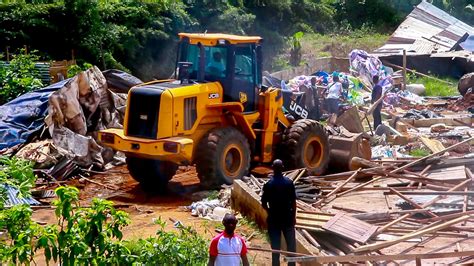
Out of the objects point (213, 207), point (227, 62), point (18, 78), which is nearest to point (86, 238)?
point (213, 207)

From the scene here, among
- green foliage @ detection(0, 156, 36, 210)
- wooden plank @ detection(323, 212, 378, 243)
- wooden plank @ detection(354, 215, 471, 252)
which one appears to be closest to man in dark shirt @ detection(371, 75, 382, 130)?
wooden plank @ detection(323, 212, 378, 243)

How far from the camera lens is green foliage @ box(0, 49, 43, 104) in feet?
59.8

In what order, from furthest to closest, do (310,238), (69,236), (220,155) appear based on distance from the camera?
(220,155)
(310,238)
(69,236)

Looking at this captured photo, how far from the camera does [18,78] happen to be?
1856 centimetres

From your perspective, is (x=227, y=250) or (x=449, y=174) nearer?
(x=227, y=250)

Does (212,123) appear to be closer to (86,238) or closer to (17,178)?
(17,178)

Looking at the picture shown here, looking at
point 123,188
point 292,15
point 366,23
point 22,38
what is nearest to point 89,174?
point 123,188

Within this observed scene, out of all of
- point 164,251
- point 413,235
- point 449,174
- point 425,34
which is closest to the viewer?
point 164,251

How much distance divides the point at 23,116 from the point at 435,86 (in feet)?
56.3

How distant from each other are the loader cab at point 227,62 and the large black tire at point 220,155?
72 cm

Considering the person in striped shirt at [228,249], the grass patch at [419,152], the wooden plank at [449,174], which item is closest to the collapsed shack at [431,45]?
the grass patch at [419,152]

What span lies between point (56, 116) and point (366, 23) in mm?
27645

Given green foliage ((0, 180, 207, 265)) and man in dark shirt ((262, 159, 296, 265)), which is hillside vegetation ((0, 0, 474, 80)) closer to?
man in dark shirt ((262, 159, 296, 265))

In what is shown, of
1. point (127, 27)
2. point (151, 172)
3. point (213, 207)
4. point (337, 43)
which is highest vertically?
point (127, 27)
